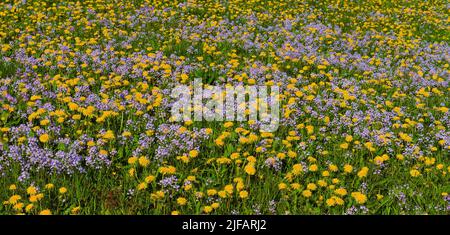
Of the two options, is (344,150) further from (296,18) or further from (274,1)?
(274,1)

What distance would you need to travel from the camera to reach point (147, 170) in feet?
15.6

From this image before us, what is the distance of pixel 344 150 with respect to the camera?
5332mm

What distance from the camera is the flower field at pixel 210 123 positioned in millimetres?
4410

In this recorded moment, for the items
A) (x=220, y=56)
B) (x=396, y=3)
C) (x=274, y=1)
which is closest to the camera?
(x=220, y=56)

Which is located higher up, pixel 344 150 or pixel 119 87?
pixel 119 87

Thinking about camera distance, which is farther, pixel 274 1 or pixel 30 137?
pixel 274 1

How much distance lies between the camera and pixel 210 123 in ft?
18.9

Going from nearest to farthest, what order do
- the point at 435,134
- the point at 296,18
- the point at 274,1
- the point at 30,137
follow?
the point at 30,137 < the point at 435,134 < the point at 296,18 < the point at 274,1

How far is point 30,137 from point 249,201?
2.68 m

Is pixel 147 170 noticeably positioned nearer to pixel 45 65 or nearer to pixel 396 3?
pixel 45 65

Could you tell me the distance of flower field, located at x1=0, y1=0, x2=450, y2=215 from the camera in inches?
174
